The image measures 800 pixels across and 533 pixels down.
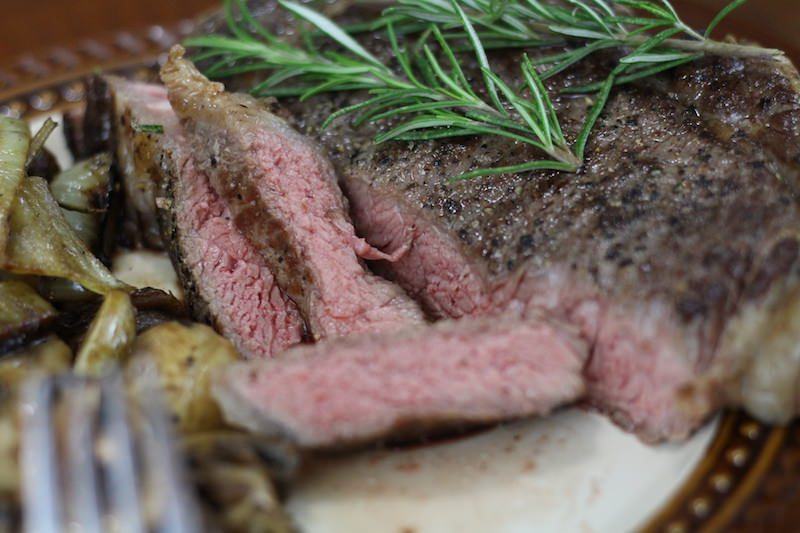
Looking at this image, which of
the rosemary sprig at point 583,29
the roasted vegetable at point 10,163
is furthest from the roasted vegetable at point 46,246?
the rosemary sprig at point 583,29

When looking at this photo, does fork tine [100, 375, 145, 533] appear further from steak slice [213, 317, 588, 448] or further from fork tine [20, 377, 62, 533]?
steak slice [213, 317, 588, 448]

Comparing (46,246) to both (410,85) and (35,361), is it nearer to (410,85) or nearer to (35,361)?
(35,361)

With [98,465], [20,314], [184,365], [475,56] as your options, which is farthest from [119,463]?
[475,56]

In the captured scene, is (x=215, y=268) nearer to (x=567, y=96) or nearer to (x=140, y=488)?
(x=140, y=488)

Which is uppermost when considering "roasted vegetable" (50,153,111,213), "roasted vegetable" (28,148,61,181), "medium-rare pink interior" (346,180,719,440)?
"roasted vegetable" (28,148,61,181)

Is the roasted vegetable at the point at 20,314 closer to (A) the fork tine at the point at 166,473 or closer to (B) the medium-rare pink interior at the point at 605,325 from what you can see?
(A) the fork tine at the point at 166,473

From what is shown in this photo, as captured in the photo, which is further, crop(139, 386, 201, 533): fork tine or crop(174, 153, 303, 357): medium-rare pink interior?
crop(174, 153, 303, 357): medium-rare pink interior

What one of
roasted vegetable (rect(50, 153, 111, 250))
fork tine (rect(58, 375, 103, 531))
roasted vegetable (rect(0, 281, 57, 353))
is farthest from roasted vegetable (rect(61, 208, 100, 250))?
fork tine (rect(58, 375, 103, 531))

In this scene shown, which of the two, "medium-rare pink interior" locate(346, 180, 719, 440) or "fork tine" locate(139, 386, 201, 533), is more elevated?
"fork tine" locate(139, 386, 201, 533)
